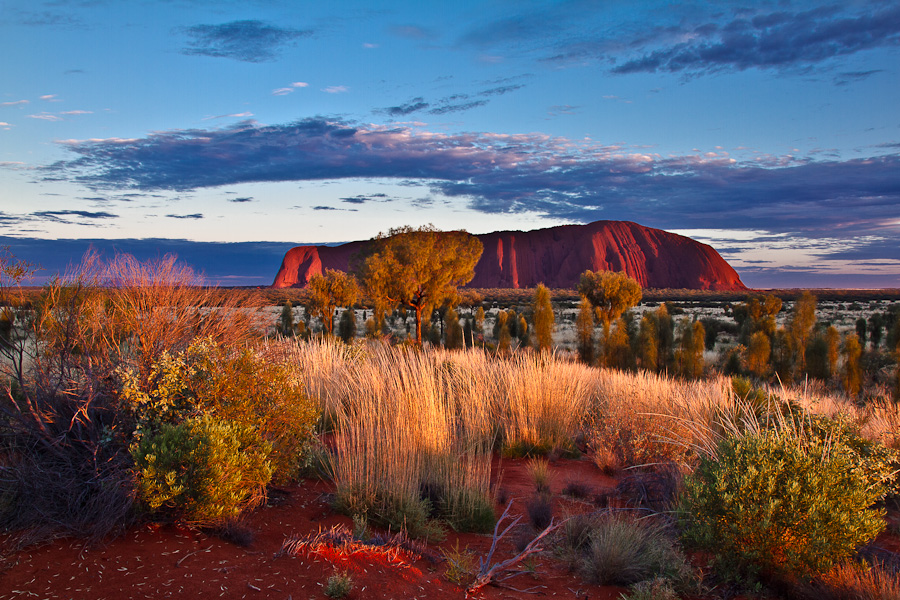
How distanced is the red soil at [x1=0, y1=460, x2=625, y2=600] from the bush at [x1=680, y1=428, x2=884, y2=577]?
851 millimetres

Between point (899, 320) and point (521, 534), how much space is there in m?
18.4

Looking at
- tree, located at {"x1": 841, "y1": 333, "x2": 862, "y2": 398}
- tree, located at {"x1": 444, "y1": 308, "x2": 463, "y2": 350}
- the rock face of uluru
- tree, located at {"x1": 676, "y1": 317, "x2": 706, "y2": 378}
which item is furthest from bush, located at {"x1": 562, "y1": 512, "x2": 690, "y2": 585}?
the rock face of uluru

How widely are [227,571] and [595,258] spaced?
12390 cm

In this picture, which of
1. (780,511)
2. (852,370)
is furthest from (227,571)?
(852,370)

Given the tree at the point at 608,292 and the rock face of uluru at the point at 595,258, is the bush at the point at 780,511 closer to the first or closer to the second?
the tree at the point at 608,292

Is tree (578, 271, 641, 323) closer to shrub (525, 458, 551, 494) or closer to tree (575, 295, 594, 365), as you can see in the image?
tree (575, 295, 594, 365)

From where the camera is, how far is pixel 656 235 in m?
134

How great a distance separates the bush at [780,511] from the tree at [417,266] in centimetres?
1748

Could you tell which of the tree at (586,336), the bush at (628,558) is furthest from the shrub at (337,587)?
the tree at (586,336)

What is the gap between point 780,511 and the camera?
384 cm

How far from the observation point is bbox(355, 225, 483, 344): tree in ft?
71.8

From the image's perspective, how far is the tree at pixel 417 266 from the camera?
21.9m

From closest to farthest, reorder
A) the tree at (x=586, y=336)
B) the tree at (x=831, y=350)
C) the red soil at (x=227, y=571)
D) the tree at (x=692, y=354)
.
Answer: the red soil at (x=227, y=571), the tree at (x=831, y=350), the tree at (x=692, y=354), the tree at (x=586, y=336)

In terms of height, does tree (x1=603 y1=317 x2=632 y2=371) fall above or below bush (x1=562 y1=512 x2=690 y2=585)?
below
